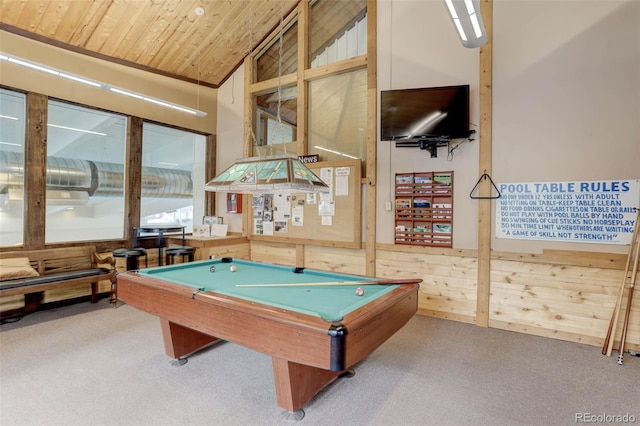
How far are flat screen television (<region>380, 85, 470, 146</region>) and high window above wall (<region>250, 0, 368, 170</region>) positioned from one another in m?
0.68

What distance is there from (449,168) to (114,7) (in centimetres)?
463

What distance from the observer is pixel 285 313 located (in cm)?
183

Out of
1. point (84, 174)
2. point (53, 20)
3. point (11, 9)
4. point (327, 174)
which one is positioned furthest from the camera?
point (327, 174)

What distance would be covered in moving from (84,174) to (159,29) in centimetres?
231

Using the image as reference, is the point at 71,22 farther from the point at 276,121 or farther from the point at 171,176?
the point at 276,121

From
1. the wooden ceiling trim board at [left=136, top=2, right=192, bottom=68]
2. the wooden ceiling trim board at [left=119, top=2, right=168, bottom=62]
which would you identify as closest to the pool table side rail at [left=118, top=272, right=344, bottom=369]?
the wooden ceiling trim board at [left=119, top=2, right=168, bottom=62]

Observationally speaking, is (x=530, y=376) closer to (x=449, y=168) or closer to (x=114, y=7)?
(x=449, y=168)

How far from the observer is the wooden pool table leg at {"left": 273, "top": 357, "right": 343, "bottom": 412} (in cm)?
210

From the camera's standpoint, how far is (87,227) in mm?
4793

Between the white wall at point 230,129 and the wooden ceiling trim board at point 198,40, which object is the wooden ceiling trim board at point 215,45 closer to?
the wooden ceiling trim board at point 198,40

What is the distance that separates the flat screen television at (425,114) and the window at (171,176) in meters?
3.78

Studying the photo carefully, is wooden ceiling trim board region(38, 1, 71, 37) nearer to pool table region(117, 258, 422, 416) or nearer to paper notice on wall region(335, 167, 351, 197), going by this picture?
pool table region(117, 258, 422, 416)

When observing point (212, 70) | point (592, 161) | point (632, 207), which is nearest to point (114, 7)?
point (212, 70)

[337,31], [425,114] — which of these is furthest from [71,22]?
[425,114]
